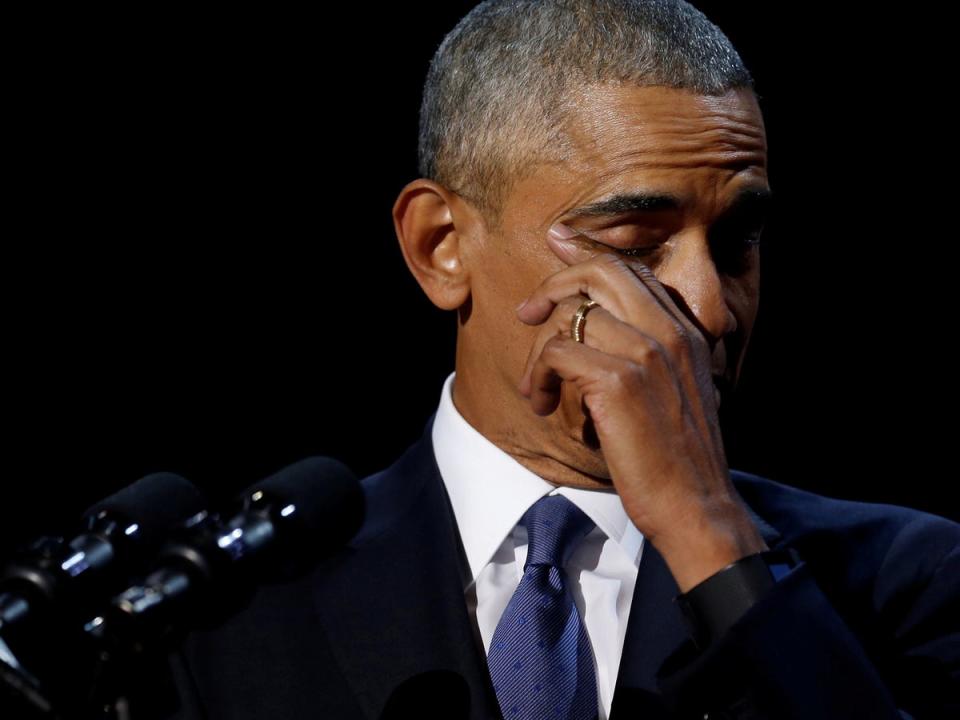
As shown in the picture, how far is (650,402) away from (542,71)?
74cm

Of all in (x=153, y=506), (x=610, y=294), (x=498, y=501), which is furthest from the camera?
(x=498, y=501)

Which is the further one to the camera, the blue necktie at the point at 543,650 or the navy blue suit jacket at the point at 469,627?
the blue necktie at the point at 543,650

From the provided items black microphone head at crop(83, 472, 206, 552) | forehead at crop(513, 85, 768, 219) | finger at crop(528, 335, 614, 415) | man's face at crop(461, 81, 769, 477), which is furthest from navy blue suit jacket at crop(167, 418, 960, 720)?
black microphone head at crop(83, 472, 206, 552)

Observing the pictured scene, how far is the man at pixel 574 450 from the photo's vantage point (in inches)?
71.0

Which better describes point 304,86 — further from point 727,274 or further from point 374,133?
point 727,274

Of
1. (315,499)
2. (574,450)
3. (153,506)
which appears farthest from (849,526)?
(153,506)

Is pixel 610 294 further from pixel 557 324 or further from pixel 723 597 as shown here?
pixel 723 597

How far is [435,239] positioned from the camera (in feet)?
7.75

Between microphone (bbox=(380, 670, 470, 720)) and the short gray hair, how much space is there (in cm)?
81

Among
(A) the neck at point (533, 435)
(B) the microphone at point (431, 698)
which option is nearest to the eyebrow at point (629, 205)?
(A) the neck at point (533, 435)

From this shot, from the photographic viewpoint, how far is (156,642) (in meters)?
1.15

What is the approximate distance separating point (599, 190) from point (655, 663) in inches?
31.5

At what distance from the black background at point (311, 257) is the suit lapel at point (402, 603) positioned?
781mm

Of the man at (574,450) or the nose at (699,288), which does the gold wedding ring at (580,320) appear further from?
the nose at (699,288)
